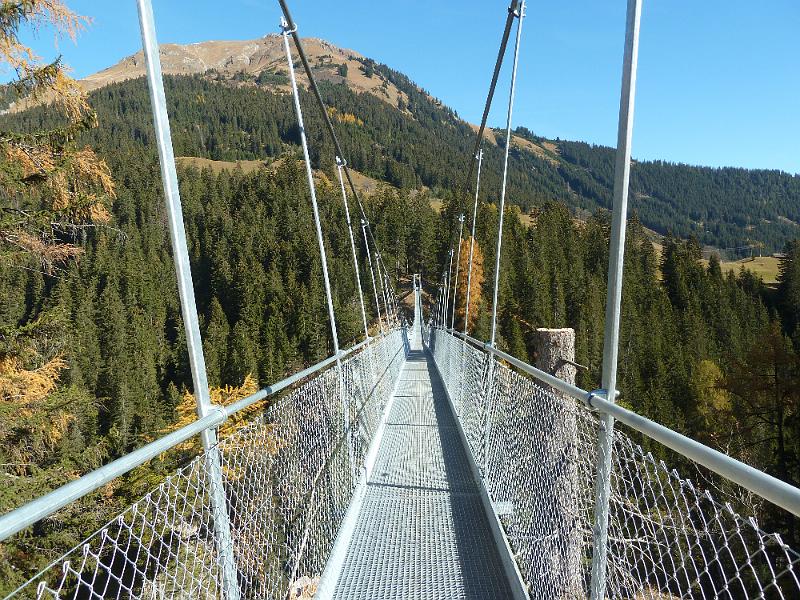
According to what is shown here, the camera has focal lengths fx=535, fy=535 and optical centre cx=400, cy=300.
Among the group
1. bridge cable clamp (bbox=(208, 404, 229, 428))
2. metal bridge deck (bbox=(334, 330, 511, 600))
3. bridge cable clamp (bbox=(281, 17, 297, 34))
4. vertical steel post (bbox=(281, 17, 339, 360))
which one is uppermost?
bridge cable clamp (bbox=(281, 17, 297, 34))

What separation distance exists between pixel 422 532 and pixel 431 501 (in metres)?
0.40

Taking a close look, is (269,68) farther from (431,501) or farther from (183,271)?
(183,271)

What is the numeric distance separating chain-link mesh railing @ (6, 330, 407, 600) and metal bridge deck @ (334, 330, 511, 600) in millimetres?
197

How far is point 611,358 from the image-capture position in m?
1.33

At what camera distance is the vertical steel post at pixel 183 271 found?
1.32 m

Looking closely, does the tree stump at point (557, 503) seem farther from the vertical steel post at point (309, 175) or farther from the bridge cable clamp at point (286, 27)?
the bridge cable clamp at point (286, 27)

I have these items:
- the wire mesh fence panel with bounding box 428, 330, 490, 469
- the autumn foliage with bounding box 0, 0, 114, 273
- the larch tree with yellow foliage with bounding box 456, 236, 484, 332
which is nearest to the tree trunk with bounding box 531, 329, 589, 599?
the wire mesh fence panel with bounding box 428, 330, 490, 469

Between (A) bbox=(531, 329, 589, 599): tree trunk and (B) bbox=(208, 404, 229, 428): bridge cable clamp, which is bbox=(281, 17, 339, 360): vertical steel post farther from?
(B) bbox=(208, 404, 229, 428): bridge cable clamp

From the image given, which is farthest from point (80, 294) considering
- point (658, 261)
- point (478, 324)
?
point (658, 261)

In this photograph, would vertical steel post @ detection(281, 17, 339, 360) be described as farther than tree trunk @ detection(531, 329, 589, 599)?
Yes

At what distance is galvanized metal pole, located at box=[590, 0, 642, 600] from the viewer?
1.27 m

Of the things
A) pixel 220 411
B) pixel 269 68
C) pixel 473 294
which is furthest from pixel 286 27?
pixel 269 68

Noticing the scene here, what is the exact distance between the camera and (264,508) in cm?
202

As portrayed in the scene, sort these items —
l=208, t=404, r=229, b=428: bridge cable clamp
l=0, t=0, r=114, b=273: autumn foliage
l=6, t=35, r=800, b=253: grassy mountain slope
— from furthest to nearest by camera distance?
l=6, t=35, r=800, b=253: grassy mountain slope, l=0, t=0, r=114, b=273: autumn foliage, l=208, t=404, r=229, b=428: bridge cable clamp
